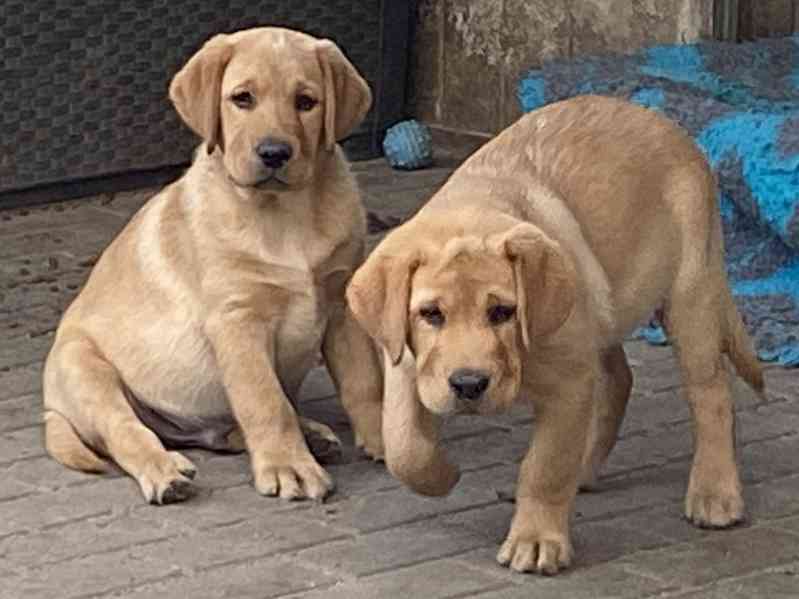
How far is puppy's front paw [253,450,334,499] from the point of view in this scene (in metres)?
5.23

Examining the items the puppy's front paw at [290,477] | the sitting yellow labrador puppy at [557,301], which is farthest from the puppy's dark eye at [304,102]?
the puppy's front paw at [290,477]

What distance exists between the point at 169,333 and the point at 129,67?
299cm

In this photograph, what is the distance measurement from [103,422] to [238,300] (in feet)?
1.49

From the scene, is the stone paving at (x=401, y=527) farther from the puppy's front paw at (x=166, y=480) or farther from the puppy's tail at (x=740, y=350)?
the puppy's tail at (x=740, y=350)

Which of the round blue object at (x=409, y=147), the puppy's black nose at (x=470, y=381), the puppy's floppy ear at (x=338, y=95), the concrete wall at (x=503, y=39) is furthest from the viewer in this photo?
the round blue object at (x=409, y=147)

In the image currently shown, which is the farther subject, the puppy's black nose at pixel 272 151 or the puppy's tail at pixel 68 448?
the puppy's tail at pixel 68 448

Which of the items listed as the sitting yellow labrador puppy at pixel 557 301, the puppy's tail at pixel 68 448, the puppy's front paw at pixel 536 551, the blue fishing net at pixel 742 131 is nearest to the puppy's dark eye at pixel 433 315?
the sitting yellow labrador puppy at pixel 557 301

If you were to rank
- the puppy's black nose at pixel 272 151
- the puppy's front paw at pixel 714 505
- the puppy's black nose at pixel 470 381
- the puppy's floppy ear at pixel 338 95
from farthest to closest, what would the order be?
1. the puppy's floppy ear at pixel 338 95
2. the puppy's black nose at pixel 272 151
3. the puppy's front paw at pixel 714 505
4. the puppy's black nose at pixel 470 381

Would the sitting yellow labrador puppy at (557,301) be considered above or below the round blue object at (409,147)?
above

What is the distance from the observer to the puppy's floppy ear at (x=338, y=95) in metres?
5.43

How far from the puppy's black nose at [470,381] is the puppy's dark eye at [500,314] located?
13 cm

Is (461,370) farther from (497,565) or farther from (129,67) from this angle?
(129,67)

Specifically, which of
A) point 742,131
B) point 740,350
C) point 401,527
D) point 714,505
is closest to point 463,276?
point 401,527

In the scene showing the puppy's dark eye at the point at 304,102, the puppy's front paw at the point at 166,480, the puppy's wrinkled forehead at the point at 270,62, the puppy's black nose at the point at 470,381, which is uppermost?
the puppy's wrinkled forehead at the point at 270,62
